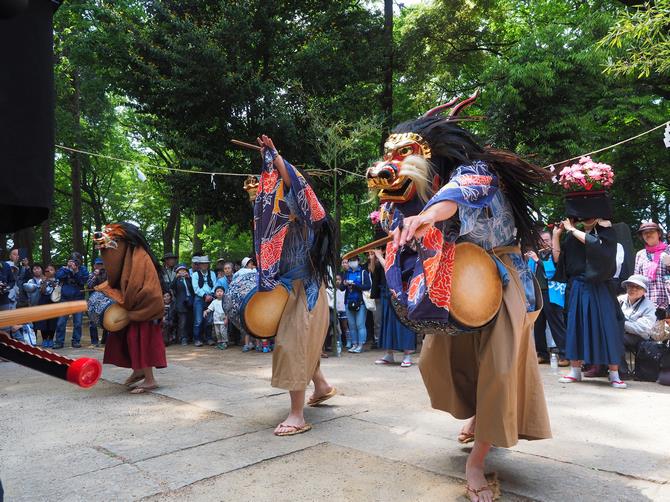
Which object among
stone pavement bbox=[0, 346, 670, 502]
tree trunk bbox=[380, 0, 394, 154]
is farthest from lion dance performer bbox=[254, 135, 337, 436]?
tree trunk bbox=[380, 0, 394, 154]

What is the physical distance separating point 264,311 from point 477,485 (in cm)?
201

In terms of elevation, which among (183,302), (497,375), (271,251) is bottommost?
(497,375)

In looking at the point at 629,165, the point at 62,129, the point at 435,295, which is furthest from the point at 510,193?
the point at 62,129

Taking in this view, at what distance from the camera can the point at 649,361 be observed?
20.1 feet

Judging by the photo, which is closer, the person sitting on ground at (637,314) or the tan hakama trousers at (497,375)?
the tan hakama trousers at (497,375)

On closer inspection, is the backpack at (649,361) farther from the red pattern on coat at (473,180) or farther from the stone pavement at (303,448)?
the red pattern on coat at (473,180)

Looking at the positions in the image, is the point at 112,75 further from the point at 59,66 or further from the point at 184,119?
the point at 59,66

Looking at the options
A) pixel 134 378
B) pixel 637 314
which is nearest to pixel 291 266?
pixel 134 378

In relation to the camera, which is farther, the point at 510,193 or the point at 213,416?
the point at 213,416

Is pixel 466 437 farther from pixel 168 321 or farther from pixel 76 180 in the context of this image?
pixel 76 180

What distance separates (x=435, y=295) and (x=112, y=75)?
12.2 meters

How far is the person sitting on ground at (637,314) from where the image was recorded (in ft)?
21.1

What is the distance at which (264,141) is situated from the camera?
397 cm

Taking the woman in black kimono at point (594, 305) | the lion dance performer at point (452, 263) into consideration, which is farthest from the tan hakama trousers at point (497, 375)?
the woman in black kimono at point (594, 305)
